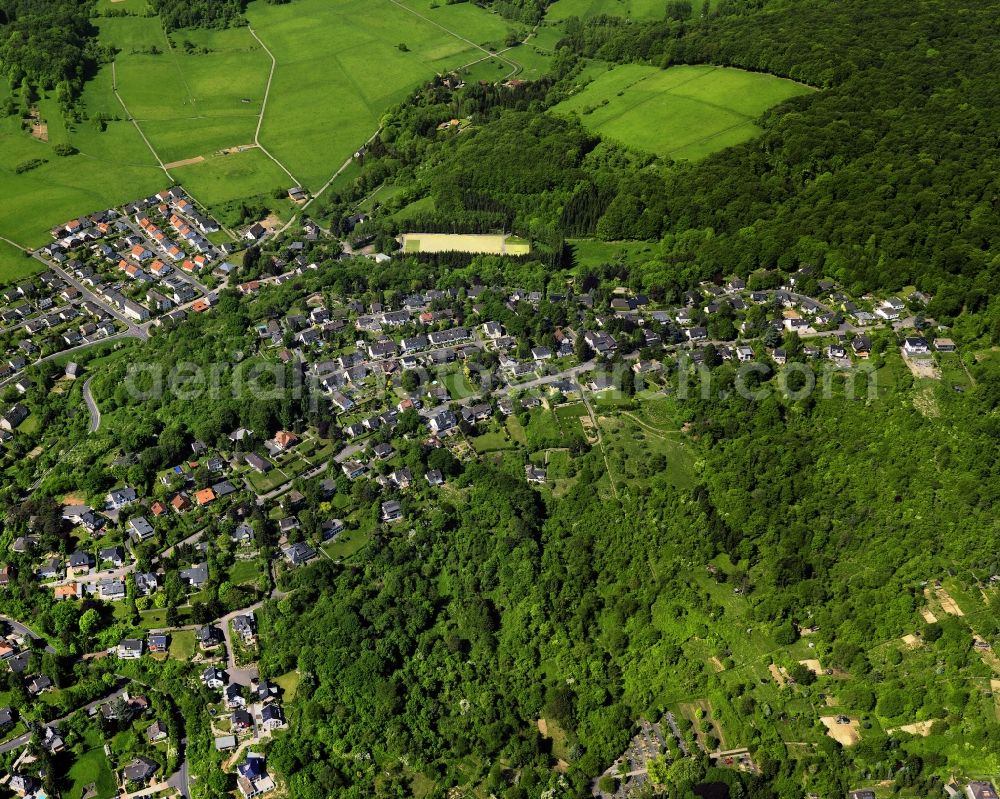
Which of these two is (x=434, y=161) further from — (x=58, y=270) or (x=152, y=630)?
(x=152, y=630)

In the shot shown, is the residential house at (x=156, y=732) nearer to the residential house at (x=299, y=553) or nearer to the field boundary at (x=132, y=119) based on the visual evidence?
the residential house at (x=299, y=553)

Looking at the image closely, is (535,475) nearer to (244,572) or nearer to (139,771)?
(244,572)

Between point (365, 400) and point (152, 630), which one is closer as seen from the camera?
point (152, 630)

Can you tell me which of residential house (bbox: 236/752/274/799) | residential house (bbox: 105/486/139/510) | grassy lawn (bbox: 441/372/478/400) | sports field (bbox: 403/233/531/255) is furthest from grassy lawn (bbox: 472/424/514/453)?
sports field (bbox: 403/233/531/255)

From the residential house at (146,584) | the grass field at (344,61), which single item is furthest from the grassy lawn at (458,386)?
the grass field at (344,61)

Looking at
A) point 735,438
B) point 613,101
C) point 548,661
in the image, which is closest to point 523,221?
point 613,101

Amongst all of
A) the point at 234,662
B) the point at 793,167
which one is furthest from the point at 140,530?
the point at 793,167
